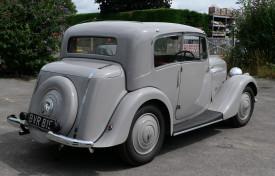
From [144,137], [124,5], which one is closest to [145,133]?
[144,137]

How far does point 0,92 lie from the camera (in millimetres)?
8078

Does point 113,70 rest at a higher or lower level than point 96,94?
higher

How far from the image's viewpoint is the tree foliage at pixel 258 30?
11.5 meters

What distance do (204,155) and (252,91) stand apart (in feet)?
6.61

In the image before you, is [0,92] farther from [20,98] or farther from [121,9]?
[121,9]

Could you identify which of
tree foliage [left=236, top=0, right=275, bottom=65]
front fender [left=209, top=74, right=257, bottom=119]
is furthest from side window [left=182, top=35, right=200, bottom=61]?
tree foliage [left=236, top=0, right=275, bottom=65]

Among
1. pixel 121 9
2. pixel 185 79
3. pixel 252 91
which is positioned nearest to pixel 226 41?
pixel 121 9

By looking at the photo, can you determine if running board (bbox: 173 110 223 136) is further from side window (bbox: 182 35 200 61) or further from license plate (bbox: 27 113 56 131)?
license plate (bbox: 27 113 56 131)

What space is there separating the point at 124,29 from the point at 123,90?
2.66 feet

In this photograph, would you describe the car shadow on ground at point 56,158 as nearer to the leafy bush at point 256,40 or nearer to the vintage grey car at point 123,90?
the vintage grey car at point 123,90

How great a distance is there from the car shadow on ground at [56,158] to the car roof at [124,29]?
1.45m

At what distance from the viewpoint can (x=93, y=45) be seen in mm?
4391

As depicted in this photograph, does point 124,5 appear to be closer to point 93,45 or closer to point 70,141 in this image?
point 93,45

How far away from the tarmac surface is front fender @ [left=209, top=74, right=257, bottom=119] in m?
0.40
